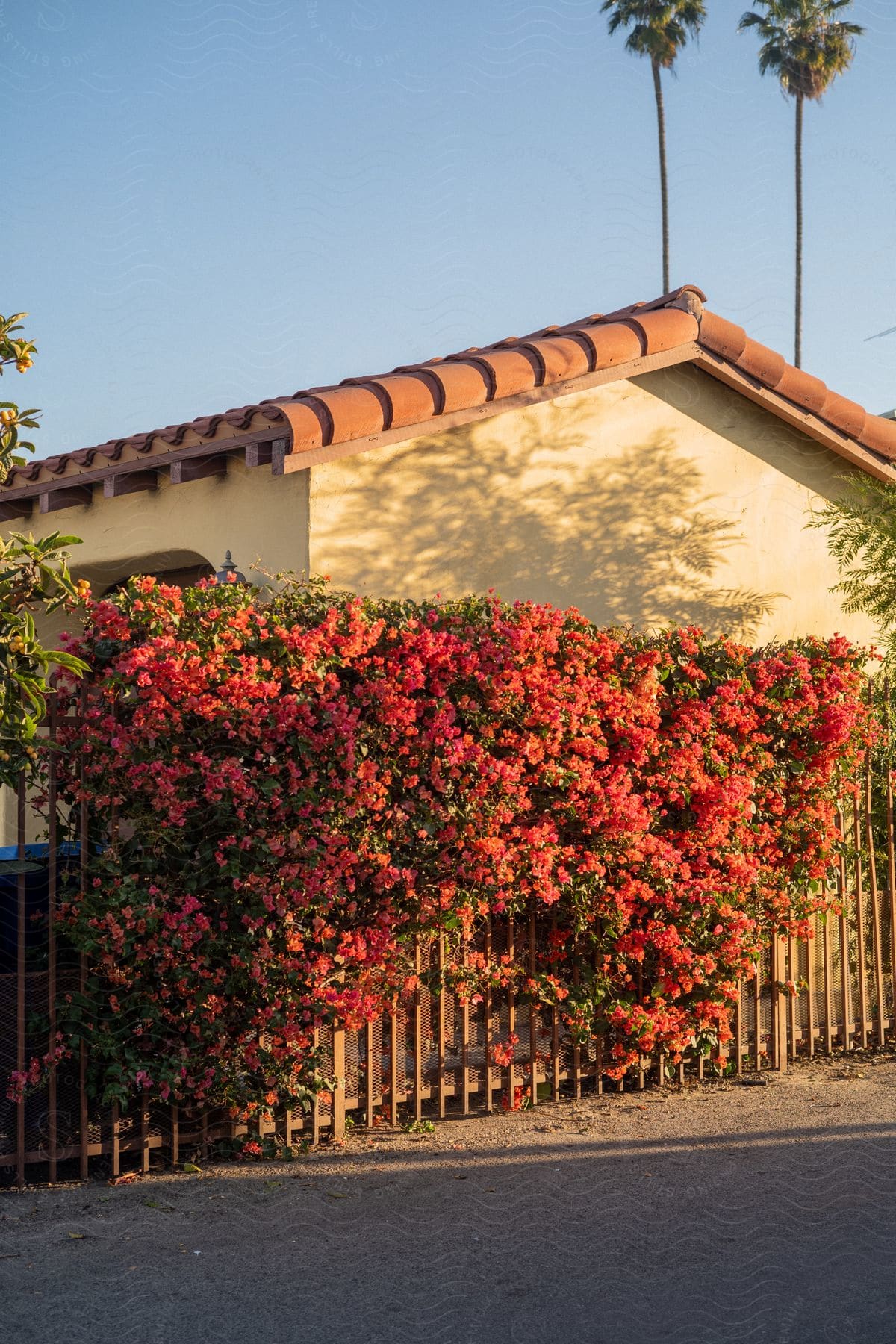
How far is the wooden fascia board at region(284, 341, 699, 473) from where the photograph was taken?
7.33m

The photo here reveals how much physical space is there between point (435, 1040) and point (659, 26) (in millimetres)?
36536

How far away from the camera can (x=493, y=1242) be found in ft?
16.2

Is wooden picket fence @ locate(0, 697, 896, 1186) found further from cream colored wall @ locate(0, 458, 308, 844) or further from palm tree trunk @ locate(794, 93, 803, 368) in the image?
palm tree trunk @ locate(794, 93, 803, 368)

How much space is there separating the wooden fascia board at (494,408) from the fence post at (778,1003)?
3.77 meters

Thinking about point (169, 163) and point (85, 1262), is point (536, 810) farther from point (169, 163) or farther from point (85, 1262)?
point (169, 163)

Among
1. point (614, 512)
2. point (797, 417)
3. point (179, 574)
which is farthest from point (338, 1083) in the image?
point (797, 417)

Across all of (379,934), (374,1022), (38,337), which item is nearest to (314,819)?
(379,934)

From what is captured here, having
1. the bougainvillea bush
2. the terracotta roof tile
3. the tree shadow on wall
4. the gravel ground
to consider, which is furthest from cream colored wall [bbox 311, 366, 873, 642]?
the gravel ground

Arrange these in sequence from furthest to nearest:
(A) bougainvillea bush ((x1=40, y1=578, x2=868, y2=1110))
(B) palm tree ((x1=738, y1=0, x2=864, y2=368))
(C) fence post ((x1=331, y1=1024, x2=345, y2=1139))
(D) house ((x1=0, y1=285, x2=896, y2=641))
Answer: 1. (B) palm tree ((x1=738, y1=0, x2=864, y2=368))
2. (D) house ((x1=0, y1=285, x2=896, y2=641))
3. (C) fence post ((x1=331, y1=1024, x2=345, y2=1139))
4. (A) bougainvillea bush ((x1=40, y1=578, x2=868, y2=1110))

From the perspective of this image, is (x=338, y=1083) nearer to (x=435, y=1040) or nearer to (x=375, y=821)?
(x=435, y=1040)

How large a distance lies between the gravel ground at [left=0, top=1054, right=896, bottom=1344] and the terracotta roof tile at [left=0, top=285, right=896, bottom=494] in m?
Answer: 3.89

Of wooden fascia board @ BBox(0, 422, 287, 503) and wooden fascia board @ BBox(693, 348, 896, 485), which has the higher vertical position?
wooden fascia board @ BBox(693, 348, 896, 485)

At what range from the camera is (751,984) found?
7707mm

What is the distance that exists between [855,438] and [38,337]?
274 inches
